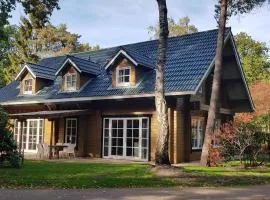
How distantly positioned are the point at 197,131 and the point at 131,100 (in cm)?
394

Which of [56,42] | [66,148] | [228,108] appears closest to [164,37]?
[66,148]

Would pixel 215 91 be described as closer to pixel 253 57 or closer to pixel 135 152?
pixel 135 152

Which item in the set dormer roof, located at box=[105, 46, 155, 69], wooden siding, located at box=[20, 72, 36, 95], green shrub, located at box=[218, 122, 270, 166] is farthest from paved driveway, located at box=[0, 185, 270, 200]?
wooden siding, located at box=[20, 72, 36, 95]

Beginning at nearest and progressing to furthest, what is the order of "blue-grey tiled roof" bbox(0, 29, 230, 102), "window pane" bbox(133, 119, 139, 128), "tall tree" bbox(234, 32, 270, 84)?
"blue-grey tiled roof" bbox(0, 29, 230, 102) → "window pane" bbox(133, 119, 139, 128) → "tall tree" bbox(234, 32, 270, 84)

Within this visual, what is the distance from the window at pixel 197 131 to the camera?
74.6 feet

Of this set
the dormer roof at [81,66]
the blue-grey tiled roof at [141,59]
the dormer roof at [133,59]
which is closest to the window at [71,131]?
the dormer roof at [81,66]

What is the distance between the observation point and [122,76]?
2367 centimetres

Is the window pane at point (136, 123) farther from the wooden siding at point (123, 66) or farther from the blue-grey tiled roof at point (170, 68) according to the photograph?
the wooden siding at point (123, 66)

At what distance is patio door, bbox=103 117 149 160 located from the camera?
867 inches

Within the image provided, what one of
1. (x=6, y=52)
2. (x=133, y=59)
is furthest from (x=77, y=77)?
(x=6, y=52)

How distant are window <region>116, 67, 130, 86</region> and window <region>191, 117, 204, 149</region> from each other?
4161 millimetres

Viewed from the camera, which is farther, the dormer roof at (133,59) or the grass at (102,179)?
the dormer roof at (133,59)

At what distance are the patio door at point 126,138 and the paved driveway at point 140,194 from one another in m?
10.3

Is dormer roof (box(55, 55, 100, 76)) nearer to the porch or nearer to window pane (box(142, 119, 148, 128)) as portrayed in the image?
the porch
